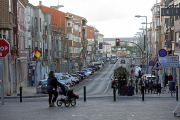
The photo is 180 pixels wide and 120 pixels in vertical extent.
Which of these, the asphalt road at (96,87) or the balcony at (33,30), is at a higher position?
the balcony at (33,30)

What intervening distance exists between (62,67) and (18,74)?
4030cm

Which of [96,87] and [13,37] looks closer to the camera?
[13,37]

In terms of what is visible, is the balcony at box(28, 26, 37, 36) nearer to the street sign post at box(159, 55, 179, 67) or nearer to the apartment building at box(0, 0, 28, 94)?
the apartment building at box(0, 0, 28, 94)

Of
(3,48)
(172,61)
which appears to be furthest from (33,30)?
(3,48)

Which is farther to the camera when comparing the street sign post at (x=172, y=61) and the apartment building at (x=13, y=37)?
the apartment building at (x=13, y=37)

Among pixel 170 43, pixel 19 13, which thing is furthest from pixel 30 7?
pixel 170 43

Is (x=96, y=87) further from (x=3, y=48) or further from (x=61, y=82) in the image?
(x=3, y=48)

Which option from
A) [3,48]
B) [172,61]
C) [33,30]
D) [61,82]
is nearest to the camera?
[3,48]

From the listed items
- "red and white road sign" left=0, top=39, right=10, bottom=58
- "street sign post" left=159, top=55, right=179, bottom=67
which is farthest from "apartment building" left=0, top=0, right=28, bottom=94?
"red and white road sign" left=0, top=39, right=10, bottom=58

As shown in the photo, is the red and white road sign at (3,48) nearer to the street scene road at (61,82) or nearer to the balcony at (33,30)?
the street scene road at (61,82)

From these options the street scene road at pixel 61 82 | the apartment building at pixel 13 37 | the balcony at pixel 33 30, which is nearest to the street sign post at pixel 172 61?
the street scene road at pixel 61 82

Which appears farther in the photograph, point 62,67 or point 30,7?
point 62,67

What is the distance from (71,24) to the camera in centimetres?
9981

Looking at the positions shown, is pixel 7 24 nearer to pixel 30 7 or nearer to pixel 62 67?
pixel 30 7
